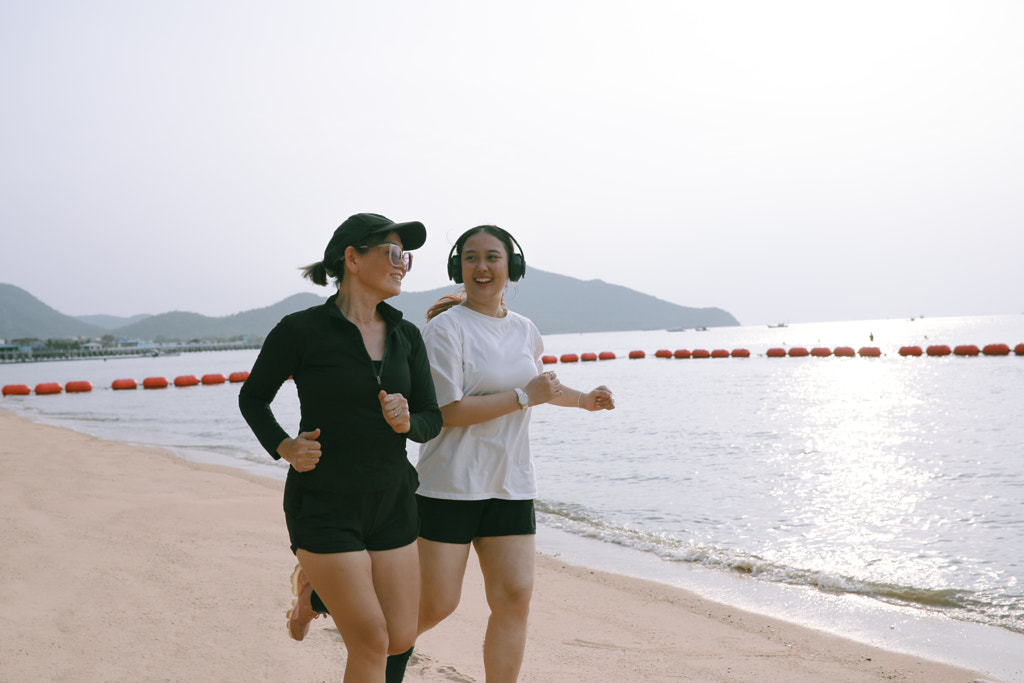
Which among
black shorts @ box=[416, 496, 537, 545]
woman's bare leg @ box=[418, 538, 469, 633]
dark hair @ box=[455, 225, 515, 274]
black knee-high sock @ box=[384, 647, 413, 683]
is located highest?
dark hair @ box=[455, 225, 515, 274]

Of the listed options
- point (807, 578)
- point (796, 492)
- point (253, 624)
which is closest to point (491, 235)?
point (253, 624)

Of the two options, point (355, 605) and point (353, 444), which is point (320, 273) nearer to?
point (353, 444)

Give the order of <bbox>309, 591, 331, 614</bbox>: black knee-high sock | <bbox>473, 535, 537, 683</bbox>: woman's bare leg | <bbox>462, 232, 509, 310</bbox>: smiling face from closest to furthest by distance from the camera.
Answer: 1. <bbox>309, 591, 331, 614</bbox>: black knee-high sock
2. <bbox>473, 535, 537, 683</bbox>: woman's bare leg
3. <bbox>462, 232, 509, 310</bbox>: smiling face

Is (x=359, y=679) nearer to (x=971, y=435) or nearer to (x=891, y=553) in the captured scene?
(x=891, y=553)

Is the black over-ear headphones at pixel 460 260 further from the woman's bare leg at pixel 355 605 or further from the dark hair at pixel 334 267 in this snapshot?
the woman's bare leg at pixel 355 605

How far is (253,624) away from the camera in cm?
443

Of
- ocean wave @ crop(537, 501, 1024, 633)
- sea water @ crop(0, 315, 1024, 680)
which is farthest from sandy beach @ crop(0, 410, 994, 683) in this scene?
ocean wave @ crop(537, 501, 1024, 633)

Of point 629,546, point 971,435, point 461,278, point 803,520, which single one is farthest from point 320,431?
point 971,435

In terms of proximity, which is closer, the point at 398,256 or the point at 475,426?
the point at 398,256

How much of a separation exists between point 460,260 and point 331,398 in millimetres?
1007

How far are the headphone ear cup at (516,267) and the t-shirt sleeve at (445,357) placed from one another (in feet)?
1.30

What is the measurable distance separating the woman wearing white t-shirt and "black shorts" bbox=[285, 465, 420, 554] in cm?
44

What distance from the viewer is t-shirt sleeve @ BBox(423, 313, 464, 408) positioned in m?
2.86

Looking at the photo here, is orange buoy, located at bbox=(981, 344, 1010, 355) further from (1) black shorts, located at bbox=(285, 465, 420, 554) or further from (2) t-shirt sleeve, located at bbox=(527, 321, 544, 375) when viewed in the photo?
(1) black shorts, located at bbox=(285, 465, 420, 554)
